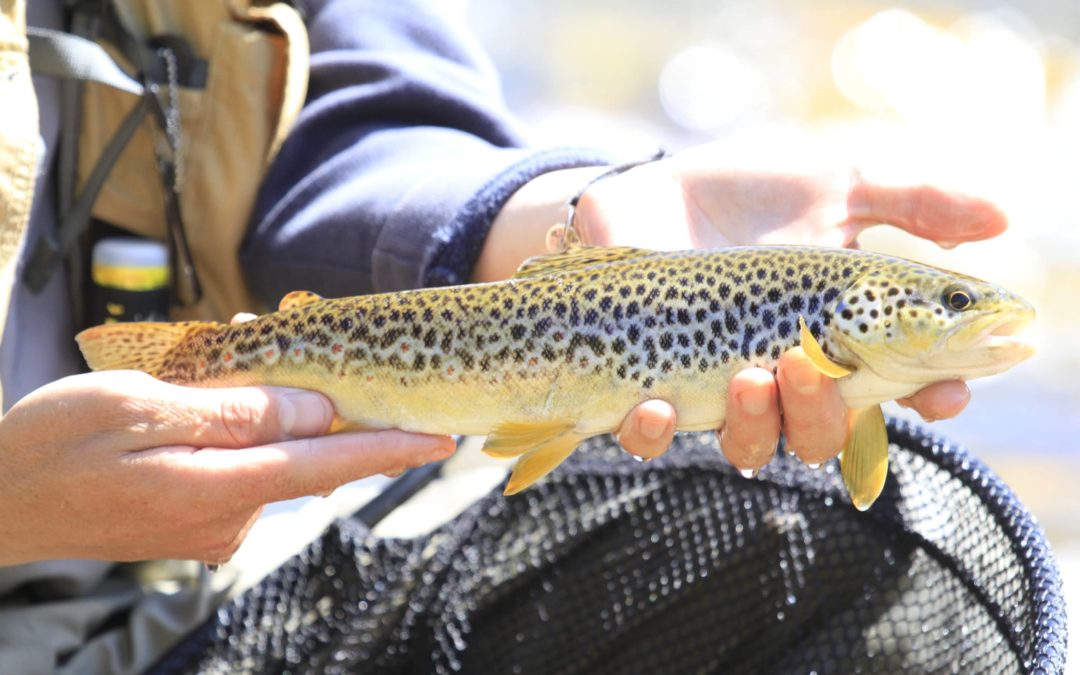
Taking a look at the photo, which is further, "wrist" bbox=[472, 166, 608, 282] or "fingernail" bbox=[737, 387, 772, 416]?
"wrist" bbox=[472, 166, 608, 282]

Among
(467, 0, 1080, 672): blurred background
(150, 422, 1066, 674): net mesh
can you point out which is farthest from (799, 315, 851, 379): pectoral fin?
(467, 0, 1080, 672): blurred background

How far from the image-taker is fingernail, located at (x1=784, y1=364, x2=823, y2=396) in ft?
6.66

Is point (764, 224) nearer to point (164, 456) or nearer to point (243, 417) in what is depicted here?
point (243, 417)

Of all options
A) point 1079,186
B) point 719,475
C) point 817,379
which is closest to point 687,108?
point 1079,186

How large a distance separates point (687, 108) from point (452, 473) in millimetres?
8079

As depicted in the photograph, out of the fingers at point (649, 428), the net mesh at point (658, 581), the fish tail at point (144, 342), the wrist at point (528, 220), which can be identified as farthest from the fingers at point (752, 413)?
the fish tail at point (144, 342)

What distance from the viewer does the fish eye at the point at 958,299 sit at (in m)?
2.09

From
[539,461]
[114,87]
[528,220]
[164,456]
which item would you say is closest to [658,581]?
[539,461]

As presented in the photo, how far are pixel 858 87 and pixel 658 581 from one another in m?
9.63

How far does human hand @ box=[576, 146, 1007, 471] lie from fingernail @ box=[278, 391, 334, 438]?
56 centimetres

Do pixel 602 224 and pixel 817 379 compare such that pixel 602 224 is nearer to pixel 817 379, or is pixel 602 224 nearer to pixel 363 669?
pixel 817 379

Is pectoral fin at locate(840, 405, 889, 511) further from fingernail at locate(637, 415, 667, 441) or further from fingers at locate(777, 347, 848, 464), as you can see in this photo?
fingernail at locate(637, 415, 667, 441)

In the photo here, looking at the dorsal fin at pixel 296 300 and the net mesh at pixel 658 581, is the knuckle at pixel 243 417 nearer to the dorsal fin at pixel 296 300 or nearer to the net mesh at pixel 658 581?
the dorsal fin at pixel 296 300

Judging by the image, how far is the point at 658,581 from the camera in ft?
9.24
